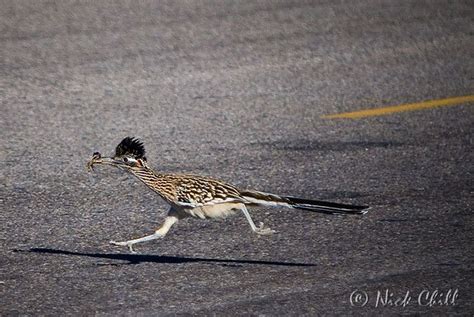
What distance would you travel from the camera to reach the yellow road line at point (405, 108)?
965cm

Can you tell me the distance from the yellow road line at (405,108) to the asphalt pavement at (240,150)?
0.13 m

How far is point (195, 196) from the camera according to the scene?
604cm

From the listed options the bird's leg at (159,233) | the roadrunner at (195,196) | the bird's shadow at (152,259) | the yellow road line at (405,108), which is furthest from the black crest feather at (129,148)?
the yellow road line at (405,108)

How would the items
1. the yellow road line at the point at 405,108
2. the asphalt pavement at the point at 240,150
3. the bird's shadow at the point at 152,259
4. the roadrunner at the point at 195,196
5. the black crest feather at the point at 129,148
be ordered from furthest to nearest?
the yellow road line at the point at 405,108, the bird's shadow at the point at 152,259, the black crest feather at the point at 129,148, the roadrunner at the point at 195,196, the asphalt pavement at the point at 240,150

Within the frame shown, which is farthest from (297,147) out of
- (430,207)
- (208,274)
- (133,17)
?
(133,17)

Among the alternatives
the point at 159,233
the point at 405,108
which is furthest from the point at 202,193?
the point at 405,108

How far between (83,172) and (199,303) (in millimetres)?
2785

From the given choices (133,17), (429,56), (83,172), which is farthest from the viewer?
(133,17)

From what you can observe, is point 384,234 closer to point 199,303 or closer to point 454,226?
point 454,226

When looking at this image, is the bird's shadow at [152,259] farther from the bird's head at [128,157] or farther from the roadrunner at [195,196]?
the bird's head at [128,157]

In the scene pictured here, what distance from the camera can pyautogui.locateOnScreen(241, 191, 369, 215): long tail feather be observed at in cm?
595

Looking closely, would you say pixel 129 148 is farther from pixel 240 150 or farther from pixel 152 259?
pixel 240 150

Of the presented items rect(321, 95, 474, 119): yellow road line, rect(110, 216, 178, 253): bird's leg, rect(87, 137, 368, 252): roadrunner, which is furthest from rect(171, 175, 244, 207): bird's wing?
rect(321, 95, 474, 119): yellow road line

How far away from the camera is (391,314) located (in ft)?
17.9
